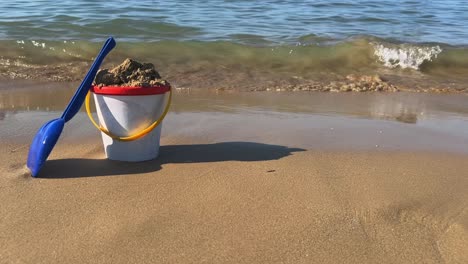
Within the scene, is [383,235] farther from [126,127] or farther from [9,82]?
[9,82]

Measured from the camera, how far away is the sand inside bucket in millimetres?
3225

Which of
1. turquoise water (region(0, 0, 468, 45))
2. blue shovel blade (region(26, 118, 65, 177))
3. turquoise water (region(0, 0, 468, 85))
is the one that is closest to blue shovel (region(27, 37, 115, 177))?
blue shovel blade (region(26, 118, 65, 177))

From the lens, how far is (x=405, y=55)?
7723mm

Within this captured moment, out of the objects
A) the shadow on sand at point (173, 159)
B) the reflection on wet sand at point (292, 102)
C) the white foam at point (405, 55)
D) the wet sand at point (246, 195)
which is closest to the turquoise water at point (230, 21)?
the white foam at point (405, 55)

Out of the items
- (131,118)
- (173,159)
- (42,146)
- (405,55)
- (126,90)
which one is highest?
(126,90)

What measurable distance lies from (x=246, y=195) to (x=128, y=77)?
107 cm

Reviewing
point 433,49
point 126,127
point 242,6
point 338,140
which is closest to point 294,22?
point 242,6

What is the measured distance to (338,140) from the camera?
3.83m

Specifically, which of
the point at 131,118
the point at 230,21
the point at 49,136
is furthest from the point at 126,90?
the point at 230,21

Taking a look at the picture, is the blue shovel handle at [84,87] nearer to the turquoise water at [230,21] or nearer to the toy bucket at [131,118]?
the toy bucket at [131,118]

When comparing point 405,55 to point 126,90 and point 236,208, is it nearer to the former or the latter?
point 126,90

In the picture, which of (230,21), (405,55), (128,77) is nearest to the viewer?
(128,77)

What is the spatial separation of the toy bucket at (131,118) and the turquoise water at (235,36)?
3.31 metres

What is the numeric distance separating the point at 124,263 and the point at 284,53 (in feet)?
19.3
